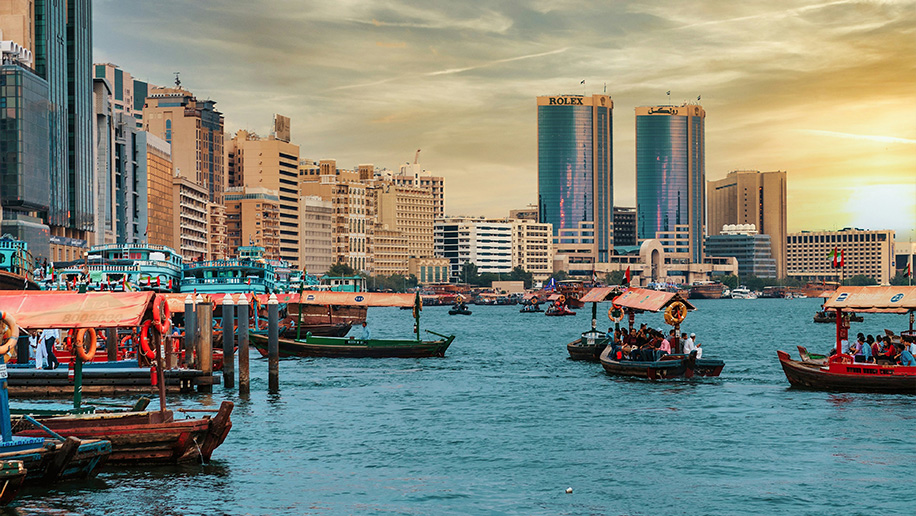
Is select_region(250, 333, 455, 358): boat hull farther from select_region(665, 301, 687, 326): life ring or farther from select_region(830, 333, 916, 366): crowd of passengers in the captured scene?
select_region(830, 333, 916, 366): crowd of passengers

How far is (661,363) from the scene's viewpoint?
5669 centimetres

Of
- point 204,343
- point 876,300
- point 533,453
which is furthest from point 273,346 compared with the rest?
point 876,300

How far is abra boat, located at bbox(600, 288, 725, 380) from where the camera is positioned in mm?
56469

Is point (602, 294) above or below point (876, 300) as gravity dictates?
below

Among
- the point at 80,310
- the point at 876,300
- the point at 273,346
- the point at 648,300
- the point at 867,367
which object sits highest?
the point at 80,310

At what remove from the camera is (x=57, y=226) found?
15712 cm

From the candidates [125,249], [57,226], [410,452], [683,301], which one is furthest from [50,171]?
[410,452]

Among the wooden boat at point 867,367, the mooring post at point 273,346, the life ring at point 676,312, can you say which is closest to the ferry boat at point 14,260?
the mooring post at point 273,346

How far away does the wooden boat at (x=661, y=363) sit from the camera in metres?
56.7

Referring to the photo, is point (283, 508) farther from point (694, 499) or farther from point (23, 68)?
point (23, 68)

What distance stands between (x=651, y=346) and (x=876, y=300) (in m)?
12.4

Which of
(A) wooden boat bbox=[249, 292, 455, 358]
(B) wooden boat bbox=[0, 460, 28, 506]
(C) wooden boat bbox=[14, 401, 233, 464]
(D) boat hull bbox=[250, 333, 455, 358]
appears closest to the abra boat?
(A) wooden boat bbox=[249, 292, 455, 358]

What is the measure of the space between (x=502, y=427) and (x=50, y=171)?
12306 cm

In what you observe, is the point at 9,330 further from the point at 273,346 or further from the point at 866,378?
the point at 866,378
